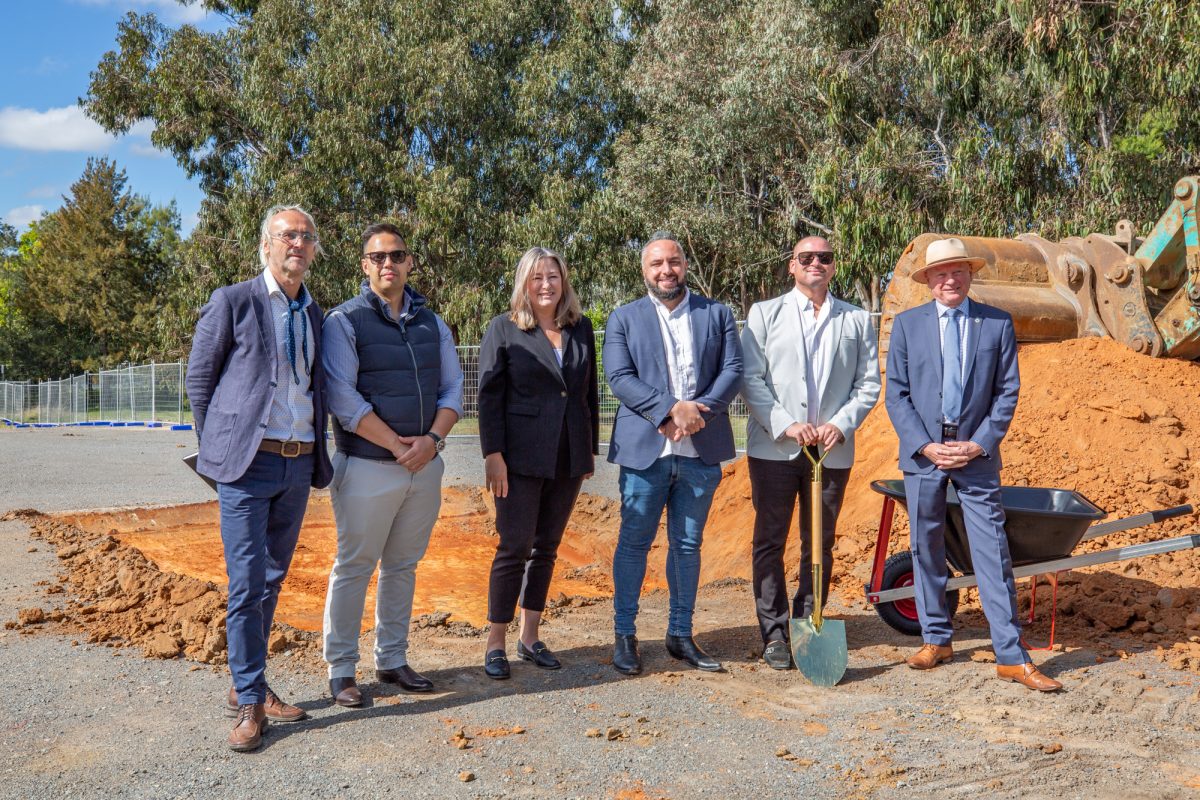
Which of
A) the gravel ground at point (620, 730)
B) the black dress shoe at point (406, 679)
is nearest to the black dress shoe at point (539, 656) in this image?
the gravel ground at point (620, 730)

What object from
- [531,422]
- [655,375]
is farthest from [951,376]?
[531,422]

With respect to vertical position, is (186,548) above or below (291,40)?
below

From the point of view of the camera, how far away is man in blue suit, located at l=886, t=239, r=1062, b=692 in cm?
454

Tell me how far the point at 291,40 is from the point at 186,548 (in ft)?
71.7

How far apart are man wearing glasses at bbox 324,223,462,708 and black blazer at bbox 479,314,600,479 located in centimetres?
21

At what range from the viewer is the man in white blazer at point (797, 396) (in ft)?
15.9

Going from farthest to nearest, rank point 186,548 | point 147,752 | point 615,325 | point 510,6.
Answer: point 510,6 < point 186,548 < point 615,325 < point 147,752

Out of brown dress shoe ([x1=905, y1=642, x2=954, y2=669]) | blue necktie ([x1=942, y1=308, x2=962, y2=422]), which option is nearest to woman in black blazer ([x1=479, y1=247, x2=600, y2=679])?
blue necktie ([x1=942, y1=308, x2=962, y2=422])

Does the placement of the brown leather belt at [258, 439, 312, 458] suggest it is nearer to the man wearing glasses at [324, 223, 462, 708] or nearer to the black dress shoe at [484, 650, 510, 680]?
the man wearing glasses at [324, 223, 462, 708]

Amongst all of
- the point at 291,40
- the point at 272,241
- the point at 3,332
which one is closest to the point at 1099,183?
the point at 272,241

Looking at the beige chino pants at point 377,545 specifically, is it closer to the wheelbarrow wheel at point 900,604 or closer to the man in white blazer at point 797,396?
the man in white blazer at point 797,396

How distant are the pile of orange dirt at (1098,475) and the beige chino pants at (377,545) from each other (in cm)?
308

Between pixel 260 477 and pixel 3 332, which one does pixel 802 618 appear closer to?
pixel 260 477

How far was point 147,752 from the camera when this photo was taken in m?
3.79
